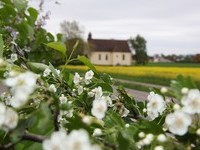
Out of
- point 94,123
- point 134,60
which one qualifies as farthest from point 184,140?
point 134,60

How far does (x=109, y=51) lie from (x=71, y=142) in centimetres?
9593

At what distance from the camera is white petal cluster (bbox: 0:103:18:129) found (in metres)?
0.95

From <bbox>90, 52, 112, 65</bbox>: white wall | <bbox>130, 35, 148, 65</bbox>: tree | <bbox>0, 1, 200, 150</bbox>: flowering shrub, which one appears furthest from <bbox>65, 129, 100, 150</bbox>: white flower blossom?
<bbox>130, 35, 148, 65</bbox>: tree

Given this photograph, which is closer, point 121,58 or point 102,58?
point 102,58

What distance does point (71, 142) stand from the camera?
85cm

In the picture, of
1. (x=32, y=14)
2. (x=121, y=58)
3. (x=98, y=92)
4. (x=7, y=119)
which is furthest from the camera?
(x=121, y=58)

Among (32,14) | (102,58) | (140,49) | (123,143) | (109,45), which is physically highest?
(32,14)

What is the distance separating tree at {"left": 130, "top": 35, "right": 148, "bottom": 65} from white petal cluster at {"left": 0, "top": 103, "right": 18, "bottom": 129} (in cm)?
9576

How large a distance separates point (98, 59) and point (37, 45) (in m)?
93.5

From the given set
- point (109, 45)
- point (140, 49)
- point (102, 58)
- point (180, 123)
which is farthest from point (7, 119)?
point (140, 49)

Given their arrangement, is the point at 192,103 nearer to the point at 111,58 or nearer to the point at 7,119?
the point at 7,119

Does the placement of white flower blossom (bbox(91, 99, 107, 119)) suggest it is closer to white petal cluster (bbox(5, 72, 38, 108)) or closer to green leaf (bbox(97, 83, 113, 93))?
white petal cluster (bbox(5, 72, 38, 108))

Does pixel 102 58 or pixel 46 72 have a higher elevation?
pixel 46 72

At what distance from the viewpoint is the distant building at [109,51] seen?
96.2 m
